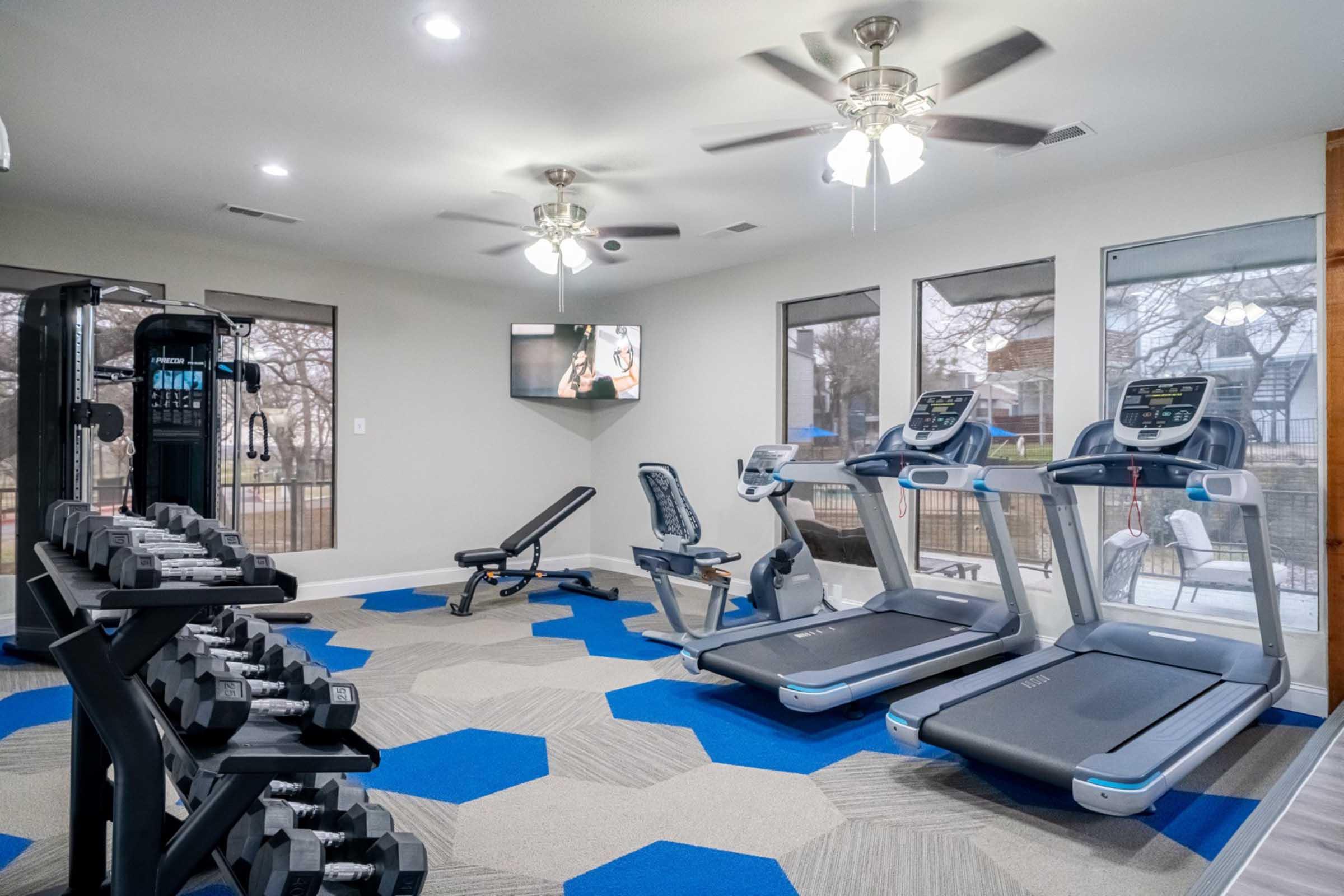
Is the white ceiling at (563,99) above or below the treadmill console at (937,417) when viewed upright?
above

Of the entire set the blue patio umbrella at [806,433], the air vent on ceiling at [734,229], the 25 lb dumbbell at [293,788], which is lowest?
the 25 lb dumbbell at [293,788]

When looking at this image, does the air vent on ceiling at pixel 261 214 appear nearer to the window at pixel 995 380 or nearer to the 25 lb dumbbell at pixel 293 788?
the 25 lb dumbbell at pixel 293 788

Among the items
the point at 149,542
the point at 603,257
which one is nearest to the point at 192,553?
the point at 149,542

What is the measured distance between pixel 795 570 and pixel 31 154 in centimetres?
452

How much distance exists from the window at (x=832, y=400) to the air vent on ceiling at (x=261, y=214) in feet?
11.2

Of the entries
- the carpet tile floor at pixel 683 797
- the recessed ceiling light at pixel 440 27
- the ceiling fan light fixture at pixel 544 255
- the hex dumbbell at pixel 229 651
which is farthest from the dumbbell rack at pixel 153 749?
the ceiling fan light fixture at pixel 544 255

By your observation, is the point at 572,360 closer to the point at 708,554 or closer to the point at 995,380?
the point at 708,554

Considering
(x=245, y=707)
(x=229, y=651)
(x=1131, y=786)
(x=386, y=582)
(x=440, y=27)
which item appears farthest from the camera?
(x=386, y=582)

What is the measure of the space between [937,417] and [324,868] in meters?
3.37

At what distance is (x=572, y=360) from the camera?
6770 millimetres

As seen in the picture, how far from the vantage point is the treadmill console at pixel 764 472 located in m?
4.52

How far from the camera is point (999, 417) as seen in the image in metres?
4.65

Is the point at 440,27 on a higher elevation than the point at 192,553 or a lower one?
higher

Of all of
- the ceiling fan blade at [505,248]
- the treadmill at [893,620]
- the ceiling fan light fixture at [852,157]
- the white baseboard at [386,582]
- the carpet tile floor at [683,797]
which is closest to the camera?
the carpet tile floor at [683,797]
